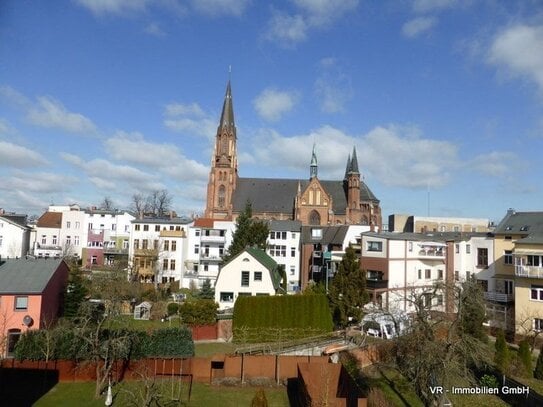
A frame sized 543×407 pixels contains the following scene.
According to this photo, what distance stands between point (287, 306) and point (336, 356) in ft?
26.4

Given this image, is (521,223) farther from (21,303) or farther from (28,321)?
(21,303)

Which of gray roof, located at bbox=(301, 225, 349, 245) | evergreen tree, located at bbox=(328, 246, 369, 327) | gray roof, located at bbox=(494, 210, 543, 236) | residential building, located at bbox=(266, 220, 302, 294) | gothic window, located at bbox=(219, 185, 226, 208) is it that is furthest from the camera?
gothic window, located at bbox=(219, 185, 226, 208)

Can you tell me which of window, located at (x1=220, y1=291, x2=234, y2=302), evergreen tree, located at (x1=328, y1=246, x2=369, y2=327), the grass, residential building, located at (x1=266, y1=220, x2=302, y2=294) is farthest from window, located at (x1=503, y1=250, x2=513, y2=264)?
the grass

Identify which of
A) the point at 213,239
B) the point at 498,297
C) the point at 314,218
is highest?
the point at 314,218

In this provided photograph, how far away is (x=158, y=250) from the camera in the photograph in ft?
190

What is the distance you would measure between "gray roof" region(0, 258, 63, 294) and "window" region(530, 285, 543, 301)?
3559 centimetres

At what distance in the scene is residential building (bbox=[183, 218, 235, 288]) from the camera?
189ft

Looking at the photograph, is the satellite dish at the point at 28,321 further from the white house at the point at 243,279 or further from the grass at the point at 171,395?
the white house at the point at 243,279

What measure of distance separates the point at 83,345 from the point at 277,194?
6544 cm

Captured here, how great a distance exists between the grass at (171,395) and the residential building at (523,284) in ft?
71.8

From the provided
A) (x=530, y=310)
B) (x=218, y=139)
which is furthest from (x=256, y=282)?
(x=218, y=139)

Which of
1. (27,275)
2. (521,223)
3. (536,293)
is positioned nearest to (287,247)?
(521,223)

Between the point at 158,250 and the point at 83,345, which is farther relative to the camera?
the point at 158,250

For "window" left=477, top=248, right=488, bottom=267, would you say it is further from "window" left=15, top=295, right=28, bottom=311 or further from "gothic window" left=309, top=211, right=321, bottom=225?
"window" left=15, top=295, right=28, bottom=311
